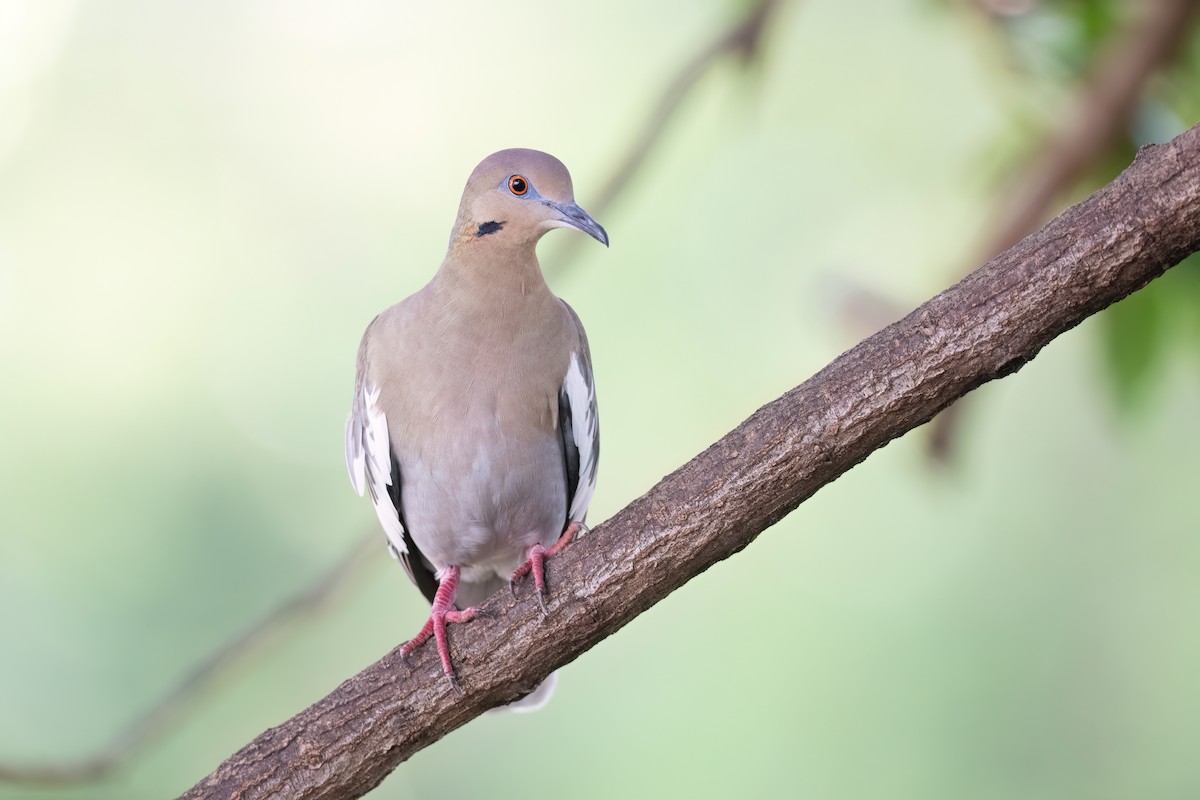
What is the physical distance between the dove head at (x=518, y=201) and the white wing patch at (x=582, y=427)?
0.27 meters

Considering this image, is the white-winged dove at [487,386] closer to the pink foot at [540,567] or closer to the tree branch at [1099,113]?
the pink foot at [540,567]

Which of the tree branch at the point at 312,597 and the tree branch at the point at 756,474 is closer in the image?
→ the tree branch at the point at 756,474

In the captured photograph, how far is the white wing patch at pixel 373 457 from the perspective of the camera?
2.35m

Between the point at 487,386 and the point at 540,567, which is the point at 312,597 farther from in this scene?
the point at 540,567

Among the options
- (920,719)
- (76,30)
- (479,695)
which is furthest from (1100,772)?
(76,30)

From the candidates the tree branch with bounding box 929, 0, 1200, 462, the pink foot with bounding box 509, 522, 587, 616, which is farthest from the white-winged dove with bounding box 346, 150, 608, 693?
the tree branch with bounding box 929, 0, 1200, 462

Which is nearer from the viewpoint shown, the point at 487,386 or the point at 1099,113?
the point at 487,386

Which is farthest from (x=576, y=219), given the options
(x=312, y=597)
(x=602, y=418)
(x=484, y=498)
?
(x=312, y=597)

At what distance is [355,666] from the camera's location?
3.52 meters

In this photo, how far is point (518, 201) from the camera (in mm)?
2227

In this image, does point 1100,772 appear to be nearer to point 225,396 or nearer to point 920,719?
point 920,719

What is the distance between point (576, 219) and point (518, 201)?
0.13 metres

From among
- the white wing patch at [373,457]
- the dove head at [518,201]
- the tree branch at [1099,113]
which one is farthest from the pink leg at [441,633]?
the tree branch at [1099,113]

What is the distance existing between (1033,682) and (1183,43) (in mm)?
1861
